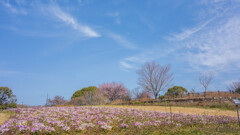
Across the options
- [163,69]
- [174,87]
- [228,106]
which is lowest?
[228,106]

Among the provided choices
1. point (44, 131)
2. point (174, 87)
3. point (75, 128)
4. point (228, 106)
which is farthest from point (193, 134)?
point (174, 87)

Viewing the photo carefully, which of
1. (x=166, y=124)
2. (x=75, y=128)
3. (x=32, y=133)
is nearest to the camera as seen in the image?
(x=32, y=133)

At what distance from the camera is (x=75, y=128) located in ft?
19.3

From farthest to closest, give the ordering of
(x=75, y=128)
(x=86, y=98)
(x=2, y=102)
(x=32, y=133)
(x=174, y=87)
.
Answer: (x=174, y=87) → (x=86, y=98) → (x=2, y=102) → (x=75, y=128) → (x=32, y=133)

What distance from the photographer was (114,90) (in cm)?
3791

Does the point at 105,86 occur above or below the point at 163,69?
below

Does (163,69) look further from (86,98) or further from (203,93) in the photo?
(86,98)

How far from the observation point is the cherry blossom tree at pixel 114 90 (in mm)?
37725

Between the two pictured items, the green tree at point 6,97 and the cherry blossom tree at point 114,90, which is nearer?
the green tree at point 6,97

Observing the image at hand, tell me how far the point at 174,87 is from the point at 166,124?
35.2 meters

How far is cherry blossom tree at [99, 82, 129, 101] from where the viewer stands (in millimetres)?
37725

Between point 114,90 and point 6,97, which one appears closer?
point 6,97

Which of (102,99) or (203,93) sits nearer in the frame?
(102,99)

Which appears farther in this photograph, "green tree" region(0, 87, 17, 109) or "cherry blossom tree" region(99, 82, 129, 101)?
"cherry blossom tree" region(99, 82, 129, 101)
